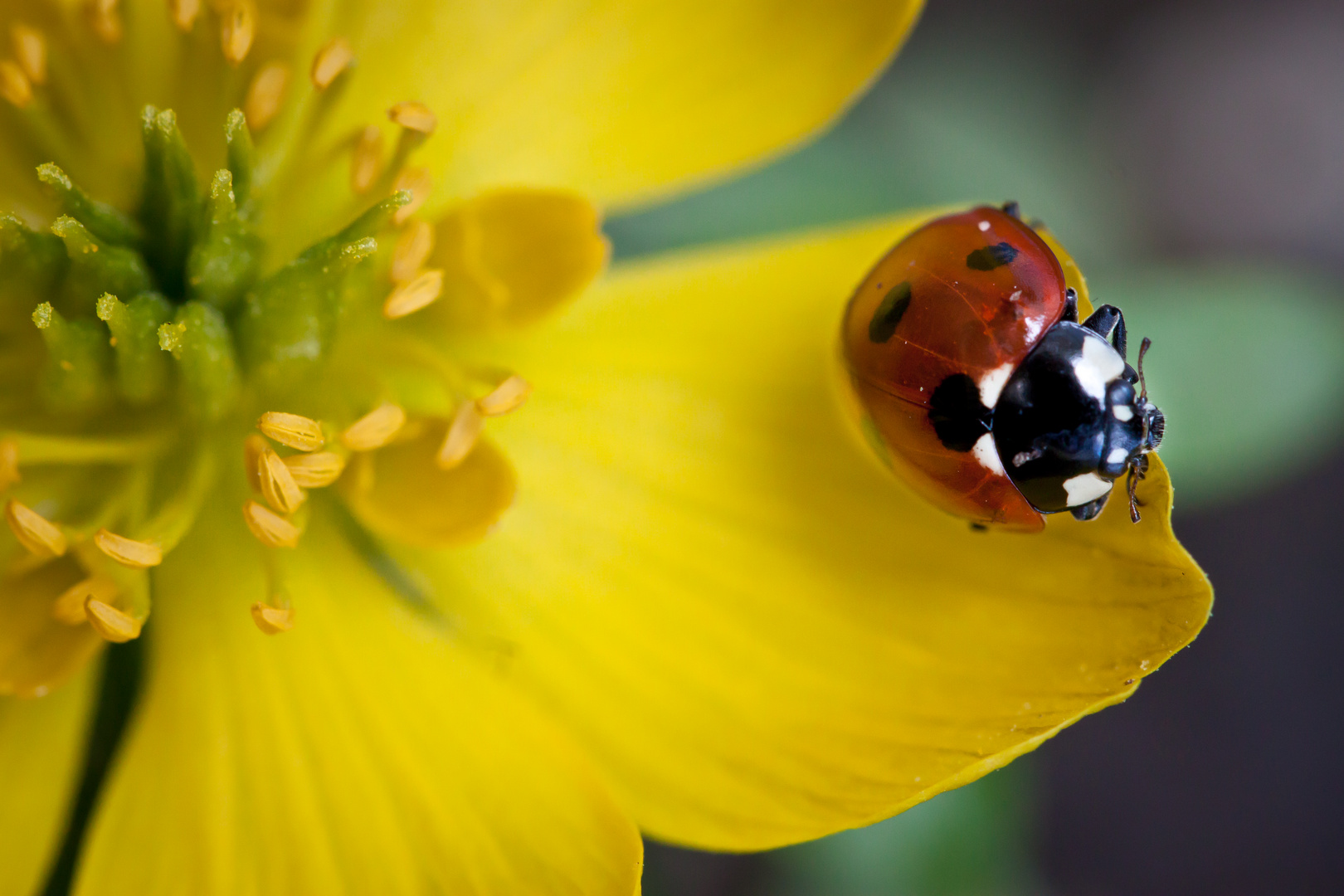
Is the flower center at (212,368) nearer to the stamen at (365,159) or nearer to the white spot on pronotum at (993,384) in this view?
the stamen at (365,159)

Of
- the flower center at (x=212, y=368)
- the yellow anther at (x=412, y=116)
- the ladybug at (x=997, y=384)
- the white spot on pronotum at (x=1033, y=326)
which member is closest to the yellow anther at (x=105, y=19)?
the flower center at (x=212, y=368)

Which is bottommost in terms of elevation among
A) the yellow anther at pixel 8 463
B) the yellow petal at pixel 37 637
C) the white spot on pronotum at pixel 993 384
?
the yellow petal at pixel 37 637

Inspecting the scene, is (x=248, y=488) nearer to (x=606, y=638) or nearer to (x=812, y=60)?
(x=606, y=638)

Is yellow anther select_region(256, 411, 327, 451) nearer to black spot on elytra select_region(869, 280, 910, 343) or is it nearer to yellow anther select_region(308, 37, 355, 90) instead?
yellow anther select_region(308, 37, 355, 90)

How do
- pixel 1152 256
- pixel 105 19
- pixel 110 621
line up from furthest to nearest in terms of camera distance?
1. pixel 1152 256
2. pixel 105 19
3. pixel 110 621

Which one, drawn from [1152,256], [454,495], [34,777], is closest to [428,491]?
[454,495]

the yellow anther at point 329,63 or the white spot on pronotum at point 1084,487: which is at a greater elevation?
the yellow anther at point 329,63

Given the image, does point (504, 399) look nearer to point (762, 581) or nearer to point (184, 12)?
point (762, 581)
